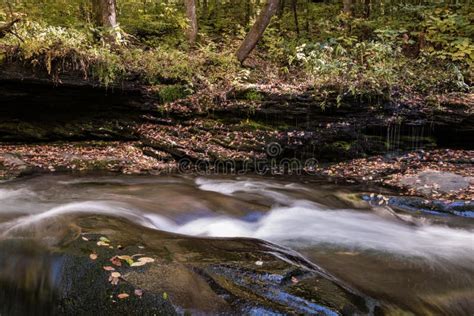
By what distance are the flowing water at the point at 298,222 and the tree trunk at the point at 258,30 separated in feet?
14.5

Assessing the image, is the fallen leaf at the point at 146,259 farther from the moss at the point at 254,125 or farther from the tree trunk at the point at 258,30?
the tree trunk at the point at 258,30

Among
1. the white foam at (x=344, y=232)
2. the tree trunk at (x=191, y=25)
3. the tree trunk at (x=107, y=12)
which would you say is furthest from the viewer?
the tree trunk at (x=191, y=25)

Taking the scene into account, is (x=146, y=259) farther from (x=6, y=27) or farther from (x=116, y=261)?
(x=6, y=27)

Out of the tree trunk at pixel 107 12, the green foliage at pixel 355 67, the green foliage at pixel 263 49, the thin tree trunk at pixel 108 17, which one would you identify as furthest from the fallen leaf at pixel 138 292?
the tree trunk at pixel 107 12

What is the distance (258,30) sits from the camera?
431 inches

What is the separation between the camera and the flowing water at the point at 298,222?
13.3 ft

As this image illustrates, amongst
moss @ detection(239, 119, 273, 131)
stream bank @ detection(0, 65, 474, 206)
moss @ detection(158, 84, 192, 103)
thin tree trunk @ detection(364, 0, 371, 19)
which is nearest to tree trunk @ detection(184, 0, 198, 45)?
moss @ detection(158, 84, 192, 103)

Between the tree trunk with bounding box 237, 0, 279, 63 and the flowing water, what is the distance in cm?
441

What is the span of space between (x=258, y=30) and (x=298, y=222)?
6.63 metres

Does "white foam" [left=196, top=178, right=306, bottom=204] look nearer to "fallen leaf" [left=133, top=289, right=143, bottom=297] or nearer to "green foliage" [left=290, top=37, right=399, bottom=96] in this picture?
"green foliage" [left=290, top=37, right=399, bottom=96]

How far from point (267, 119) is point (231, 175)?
1701 mm

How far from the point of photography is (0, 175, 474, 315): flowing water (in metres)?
4.05

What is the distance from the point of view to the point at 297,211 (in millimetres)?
6730

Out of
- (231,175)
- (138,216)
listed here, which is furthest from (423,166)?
(138,216)
